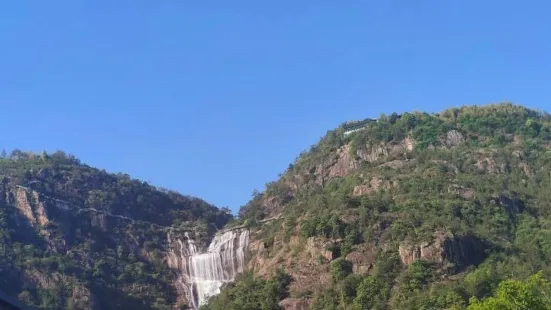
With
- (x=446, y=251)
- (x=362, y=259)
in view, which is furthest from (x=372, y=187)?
(x=446, y=251)

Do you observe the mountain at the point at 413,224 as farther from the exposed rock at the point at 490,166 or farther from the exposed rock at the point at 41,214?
the exposed rock at the point at 41,214

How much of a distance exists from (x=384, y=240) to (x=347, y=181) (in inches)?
638

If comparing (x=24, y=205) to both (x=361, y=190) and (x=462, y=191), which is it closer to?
(x=361, y=190)

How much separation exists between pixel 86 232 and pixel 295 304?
36.9 meters

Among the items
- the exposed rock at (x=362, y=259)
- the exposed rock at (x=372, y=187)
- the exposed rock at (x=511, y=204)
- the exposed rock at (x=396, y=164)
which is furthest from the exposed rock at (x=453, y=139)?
the exposed rock at (x=362, y=259)

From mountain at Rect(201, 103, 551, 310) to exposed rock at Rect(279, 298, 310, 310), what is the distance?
0.11 meters

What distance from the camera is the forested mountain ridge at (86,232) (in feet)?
220

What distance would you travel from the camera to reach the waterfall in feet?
236

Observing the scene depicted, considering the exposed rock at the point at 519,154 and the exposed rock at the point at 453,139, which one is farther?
the exposed rock at the point at 453,139

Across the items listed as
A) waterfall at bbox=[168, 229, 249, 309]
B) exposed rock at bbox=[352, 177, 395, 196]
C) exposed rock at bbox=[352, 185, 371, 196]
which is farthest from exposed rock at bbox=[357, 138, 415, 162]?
waterfall at bbox=[168, 229, 249, 309]

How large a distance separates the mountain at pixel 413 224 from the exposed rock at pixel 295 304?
11 cm

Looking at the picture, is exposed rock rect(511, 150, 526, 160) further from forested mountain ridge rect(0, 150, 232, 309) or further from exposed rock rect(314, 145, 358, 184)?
forested mountain ridge rect(0, 150, 232, 309)

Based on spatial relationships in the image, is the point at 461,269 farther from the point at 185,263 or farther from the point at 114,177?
the point at 114,177

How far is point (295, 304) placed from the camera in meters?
48.8
